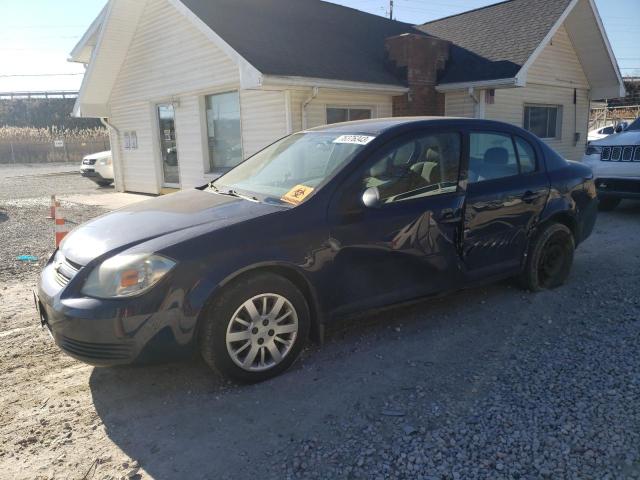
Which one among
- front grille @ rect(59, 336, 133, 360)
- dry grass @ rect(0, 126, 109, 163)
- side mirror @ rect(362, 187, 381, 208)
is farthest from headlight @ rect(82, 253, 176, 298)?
dry grass @ rect(0, 126, 109, 163)

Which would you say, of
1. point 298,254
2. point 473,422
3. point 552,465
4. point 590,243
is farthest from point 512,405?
point 590,243

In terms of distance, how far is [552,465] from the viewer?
241 centimetres

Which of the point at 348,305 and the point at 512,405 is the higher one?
the point at 348,305

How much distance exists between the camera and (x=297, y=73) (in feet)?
29.8

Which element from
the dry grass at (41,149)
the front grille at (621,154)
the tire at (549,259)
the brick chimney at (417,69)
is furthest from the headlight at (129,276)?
the dry grass at (41,149)

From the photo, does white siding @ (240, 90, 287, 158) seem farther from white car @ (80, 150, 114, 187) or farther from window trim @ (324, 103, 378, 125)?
white car @ (80, 150, 114, 187)

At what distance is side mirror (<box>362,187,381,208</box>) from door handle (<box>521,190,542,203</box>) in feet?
5.53

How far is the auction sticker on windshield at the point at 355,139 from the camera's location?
3650 millimetres

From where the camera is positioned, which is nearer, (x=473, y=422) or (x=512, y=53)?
(x=473, y=422)

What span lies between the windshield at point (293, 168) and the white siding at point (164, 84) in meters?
6.61

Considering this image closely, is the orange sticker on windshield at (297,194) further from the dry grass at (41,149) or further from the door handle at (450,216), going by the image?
the dry grass at (41,149)

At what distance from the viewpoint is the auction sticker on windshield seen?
3650mm

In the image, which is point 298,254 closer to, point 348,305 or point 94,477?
point 348,305

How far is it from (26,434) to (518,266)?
12.9 ft
